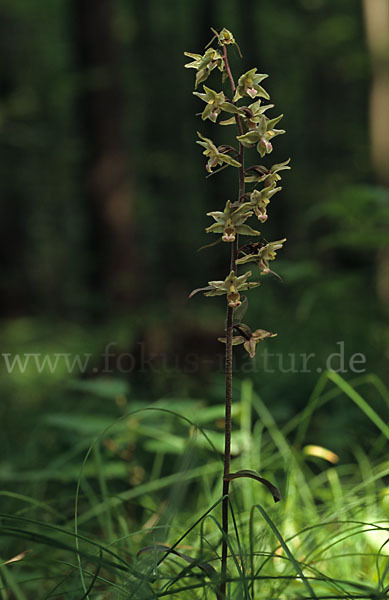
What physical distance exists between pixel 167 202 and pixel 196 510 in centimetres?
1168

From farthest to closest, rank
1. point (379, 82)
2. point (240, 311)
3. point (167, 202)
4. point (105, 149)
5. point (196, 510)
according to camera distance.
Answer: point (167, 202) → point (105, 149) → point (379, 82) → point (196, 510) → point (240, 311)

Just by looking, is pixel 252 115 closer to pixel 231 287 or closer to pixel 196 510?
pixel 231 287

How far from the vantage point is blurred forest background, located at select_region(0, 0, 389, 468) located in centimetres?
308

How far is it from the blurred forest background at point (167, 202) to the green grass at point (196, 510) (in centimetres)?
20

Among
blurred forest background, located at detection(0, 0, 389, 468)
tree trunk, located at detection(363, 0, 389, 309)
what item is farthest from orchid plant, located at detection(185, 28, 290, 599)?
tree trunk, located at detection(363, 0, 389, 309)

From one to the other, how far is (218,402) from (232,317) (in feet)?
6.39

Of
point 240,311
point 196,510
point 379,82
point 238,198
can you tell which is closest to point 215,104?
point 238,198

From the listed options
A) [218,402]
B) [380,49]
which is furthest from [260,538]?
[380,49]

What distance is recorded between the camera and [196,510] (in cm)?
201

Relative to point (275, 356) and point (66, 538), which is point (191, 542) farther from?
point (275, 356)

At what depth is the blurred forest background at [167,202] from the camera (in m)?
3.08

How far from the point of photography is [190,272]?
36.1 feet

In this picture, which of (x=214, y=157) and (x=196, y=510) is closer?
(x=214, y=157)

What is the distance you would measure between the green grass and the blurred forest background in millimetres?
195
